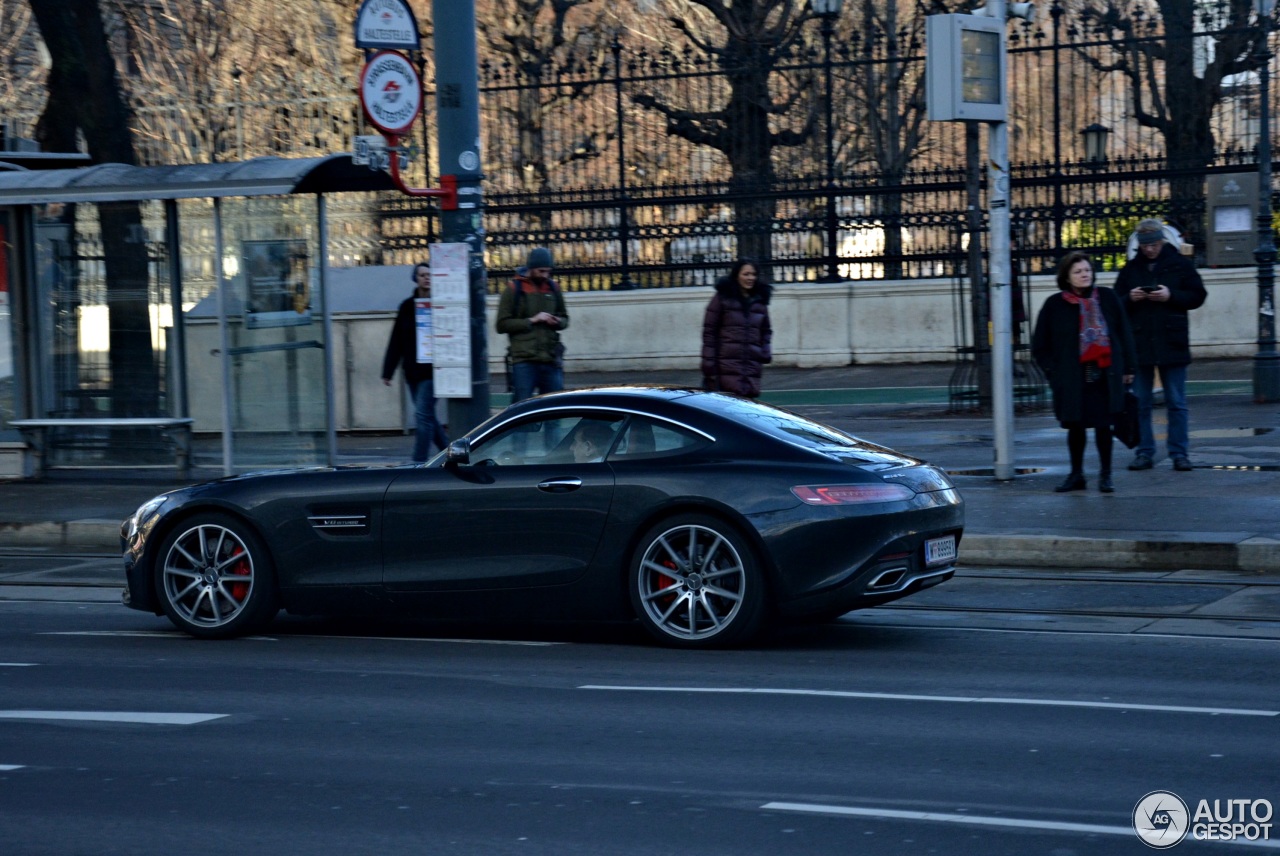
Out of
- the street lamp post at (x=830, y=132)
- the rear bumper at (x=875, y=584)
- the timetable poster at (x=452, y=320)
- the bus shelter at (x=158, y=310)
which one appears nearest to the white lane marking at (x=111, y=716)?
the rear bumper at (x=875, y=584)

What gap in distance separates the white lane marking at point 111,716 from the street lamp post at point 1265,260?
13165 millimetres

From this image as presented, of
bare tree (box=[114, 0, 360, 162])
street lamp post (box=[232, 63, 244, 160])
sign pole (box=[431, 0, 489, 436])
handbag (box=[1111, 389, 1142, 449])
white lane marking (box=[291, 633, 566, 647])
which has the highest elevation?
bare tree (box=[114, 0, 360, 162])

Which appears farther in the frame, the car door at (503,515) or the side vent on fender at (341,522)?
the side vent on fender at (341,522)

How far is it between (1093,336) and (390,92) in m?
5.18

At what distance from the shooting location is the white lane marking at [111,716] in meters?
7.23

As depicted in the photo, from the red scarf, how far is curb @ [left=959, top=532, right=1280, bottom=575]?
190 cm

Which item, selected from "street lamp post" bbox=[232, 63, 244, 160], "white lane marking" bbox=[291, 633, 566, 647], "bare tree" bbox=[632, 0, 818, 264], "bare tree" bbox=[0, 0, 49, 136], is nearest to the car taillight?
"white lane marking" bbox=[291, 633, 566, 647]

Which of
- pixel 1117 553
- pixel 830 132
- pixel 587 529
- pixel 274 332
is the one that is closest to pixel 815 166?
pixel 830 132

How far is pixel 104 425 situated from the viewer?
51.5 feet

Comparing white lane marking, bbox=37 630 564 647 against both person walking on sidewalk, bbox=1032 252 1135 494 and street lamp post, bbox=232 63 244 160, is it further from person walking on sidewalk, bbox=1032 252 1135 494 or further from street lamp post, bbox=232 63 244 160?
street lamp post, bbox=232 63 244 160

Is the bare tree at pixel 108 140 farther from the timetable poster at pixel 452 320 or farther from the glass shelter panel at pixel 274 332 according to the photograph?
the timetable poster at pixel 452 320

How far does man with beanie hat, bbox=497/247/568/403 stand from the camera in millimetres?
14094

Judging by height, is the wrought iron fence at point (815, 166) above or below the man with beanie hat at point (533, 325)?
above

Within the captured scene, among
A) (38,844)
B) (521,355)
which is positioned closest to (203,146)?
(521,355)
